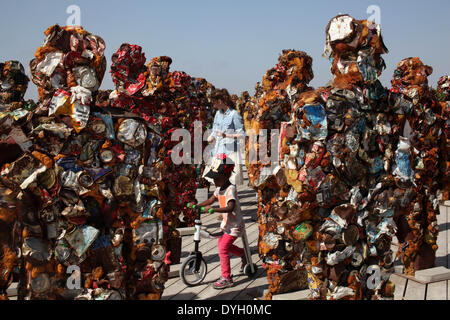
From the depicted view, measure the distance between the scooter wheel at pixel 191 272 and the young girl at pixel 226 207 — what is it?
0.85ft

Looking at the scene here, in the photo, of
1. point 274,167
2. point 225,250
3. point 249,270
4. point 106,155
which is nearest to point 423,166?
point 274,167

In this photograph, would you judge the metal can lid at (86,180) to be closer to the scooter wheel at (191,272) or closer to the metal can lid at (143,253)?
the metal can lid at (143,253)

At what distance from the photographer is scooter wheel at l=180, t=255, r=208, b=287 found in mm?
5312

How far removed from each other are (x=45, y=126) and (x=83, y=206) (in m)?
0.56

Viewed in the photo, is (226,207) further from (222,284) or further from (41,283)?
(41,283)

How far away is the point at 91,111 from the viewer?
279cm

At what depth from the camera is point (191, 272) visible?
17.9 ft

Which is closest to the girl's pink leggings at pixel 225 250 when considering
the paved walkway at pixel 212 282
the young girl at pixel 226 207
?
the young girl at pixel 226 207

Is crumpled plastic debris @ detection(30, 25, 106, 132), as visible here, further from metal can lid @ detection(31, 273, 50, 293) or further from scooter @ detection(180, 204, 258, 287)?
scooter @ detection(180, 204, 258, 287)

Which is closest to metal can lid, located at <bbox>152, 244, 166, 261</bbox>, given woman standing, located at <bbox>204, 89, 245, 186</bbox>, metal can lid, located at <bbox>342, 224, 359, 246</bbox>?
metal can lid, located at <bbox>342, 224, 359, 246</bbox>

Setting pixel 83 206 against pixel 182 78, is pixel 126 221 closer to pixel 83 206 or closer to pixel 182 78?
pixel 83 206

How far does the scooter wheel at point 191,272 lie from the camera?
5.31 meters
